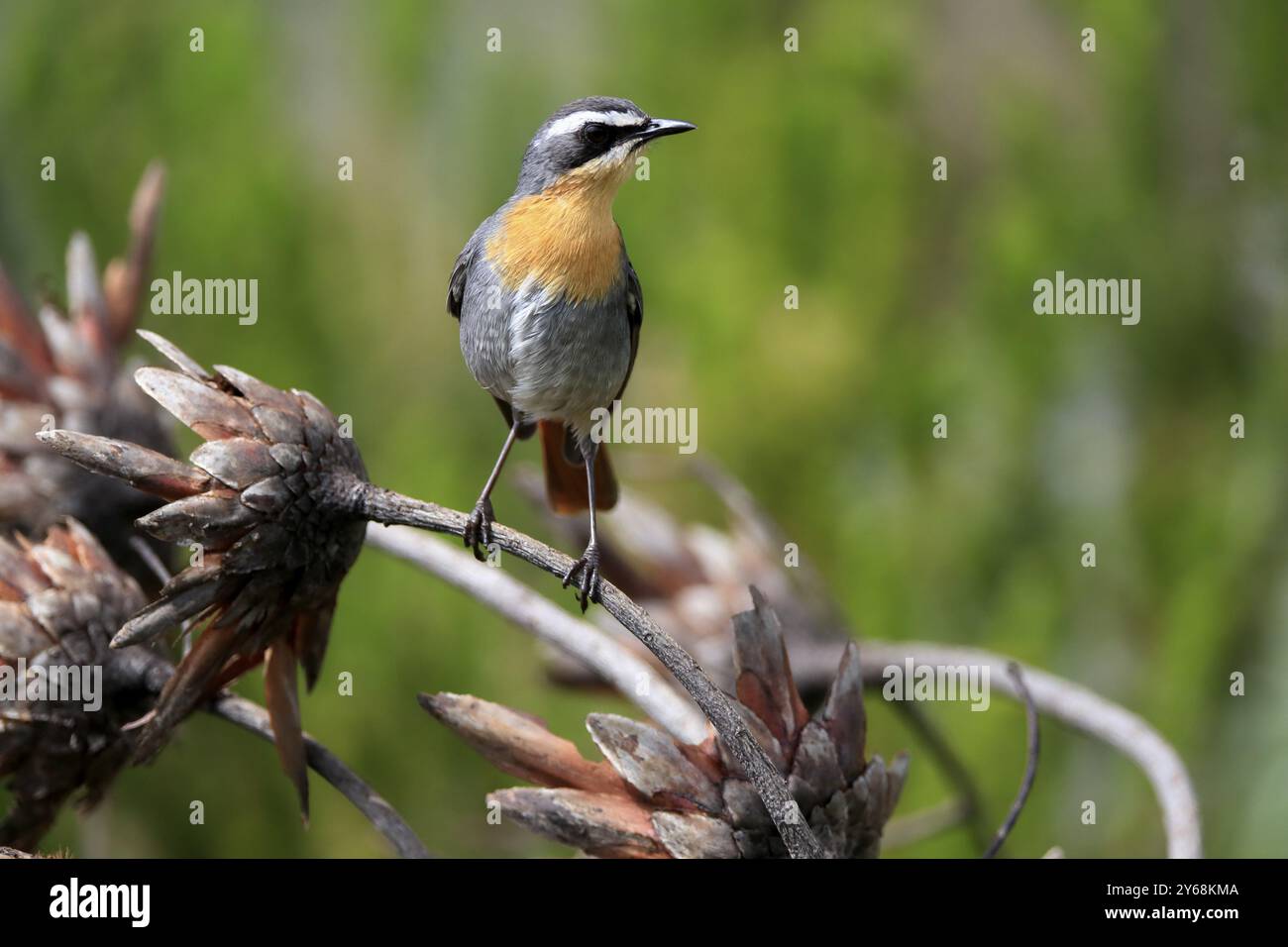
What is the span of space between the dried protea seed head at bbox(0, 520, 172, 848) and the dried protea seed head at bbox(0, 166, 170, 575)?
0.09m

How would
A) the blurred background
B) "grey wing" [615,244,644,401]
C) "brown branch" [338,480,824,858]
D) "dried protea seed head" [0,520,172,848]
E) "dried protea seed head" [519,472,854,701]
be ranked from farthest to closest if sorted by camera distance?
the blurred background, "dried protea seed head" [519,472,854,701], "grey wing" [615,244,644,401], "dried protea seed head" [0,520,172,848], "brown branch" [338,480,824,858]

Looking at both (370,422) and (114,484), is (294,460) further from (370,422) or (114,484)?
(370,422)

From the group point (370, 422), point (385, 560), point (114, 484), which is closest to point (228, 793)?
point (385, 560)

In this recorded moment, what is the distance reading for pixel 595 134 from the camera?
0.63m

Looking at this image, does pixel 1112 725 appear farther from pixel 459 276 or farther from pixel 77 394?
pixel 77 394

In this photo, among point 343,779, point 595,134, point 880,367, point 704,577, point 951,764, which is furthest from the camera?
point 880,367

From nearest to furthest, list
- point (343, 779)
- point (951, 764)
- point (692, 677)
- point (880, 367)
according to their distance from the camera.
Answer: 1. point (692, 677)
2. point (343, 779)
3. point (951, 764)
4. point (880, 367)

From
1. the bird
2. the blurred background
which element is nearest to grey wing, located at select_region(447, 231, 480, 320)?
the bird

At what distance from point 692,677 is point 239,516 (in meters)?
0.18

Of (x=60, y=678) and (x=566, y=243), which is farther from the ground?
(x=566, y=243)

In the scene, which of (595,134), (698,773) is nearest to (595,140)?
(595,134)

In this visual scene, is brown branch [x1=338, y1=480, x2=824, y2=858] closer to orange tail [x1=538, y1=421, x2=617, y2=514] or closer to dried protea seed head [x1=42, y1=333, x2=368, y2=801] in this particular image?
dried protea seed head [x1=42, y1=333, x2=368, y2=801]

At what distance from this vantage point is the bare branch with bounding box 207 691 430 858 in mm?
515

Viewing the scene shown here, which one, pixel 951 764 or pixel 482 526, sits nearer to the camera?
→ pixel 482 526
